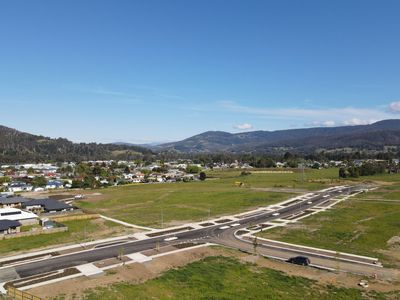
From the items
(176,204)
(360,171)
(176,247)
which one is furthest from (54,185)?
(360,171)

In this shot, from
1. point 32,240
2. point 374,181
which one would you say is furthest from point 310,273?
point 374,181

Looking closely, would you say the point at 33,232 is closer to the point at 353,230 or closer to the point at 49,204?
the point at 49,204

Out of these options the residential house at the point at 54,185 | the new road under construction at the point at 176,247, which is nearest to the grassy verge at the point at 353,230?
the new road under construction at the point at 176,247

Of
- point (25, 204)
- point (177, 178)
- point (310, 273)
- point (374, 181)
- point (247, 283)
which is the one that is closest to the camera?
point (247, 283)

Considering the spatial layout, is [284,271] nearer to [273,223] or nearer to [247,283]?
[247,283]

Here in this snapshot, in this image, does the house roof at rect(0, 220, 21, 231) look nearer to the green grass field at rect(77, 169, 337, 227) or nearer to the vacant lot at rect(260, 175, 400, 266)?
the green grass field at rect(77, 169, 337, 227)

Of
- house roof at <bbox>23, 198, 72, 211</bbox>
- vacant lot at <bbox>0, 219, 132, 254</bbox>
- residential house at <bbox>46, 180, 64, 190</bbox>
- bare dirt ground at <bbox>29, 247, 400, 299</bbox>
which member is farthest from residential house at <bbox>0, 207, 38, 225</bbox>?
residential house at <bbox>46, 180, 64, 190</bbox>

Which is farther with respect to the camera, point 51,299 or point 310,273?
point 310,273
